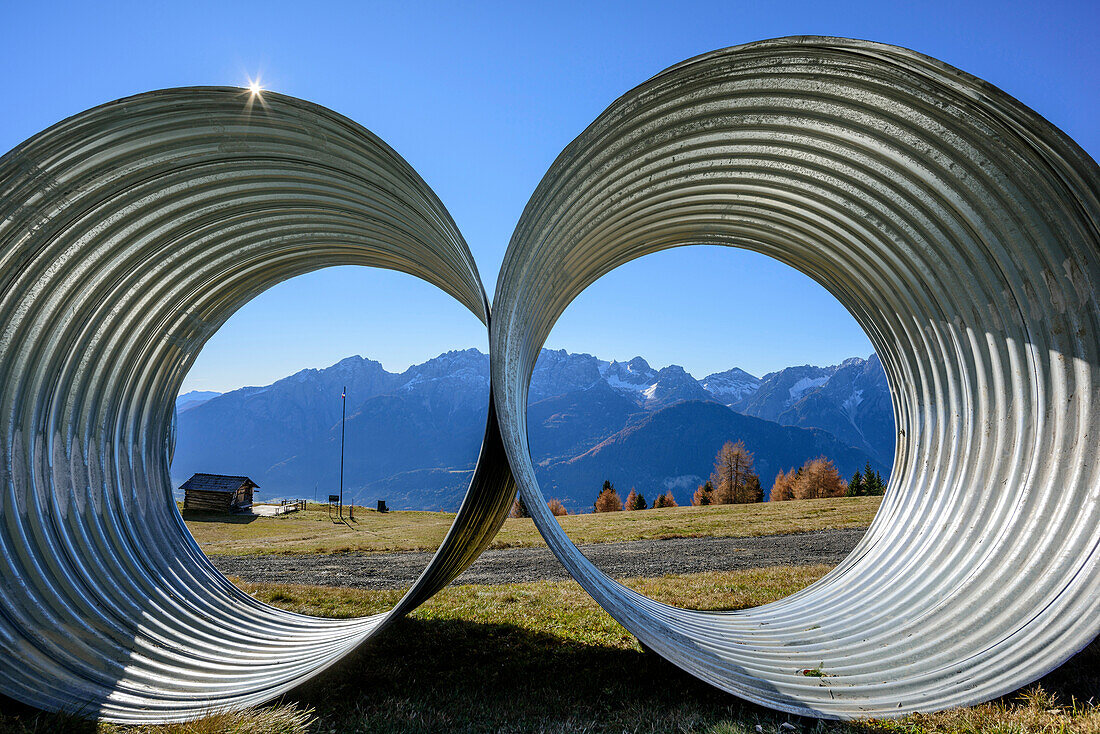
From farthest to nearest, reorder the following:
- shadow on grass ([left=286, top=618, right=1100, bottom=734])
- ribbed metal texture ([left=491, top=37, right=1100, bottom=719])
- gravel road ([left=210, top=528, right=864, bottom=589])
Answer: gravel road ([left=210, top=528, right=864, bottom=589])
ribbed metal texture ([left=491, top=37, right=1100, bottom=719])
shadow on grass ([left=286, top=618, right=1100, bottom=734])

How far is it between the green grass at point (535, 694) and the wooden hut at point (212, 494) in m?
39.3

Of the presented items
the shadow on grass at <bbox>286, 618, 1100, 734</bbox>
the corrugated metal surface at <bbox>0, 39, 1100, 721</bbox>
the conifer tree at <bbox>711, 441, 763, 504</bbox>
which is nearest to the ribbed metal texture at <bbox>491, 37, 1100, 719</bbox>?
the corrugated metal surface at <bbox>0, 39, 1100, 721</bbox>

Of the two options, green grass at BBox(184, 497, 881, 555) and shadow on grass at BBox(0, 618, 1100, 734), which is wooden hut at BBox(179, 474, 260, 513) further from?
shadow on grass at BBox(0, 618, 1100, 734)

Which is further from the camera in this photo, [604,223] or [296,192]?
[604,223]

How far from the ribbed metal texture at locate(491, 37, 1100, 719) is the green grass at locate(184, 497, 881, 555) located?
45.0 ft

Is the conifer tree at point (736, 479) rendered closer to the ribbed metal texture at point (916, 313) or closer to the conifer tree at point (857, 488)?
the conifer tree at point (857, 488)

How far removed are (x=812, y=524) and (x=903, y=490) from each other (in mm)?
16573

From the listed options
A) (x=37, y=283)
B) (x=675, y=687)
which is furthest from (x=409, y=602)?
(x=37, y=283)

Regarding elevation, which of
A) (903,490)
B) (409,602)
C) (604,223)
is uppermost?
(604,223)

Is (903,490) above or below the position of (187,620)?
above

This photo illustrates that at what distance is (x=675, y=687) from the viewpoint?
4.98 meters

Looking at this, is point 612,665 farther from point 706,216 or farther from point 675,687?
point 706,216

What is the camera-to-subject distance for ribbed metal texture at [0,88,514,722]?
474 cm

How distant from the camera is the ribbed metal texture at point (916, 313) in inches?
176
